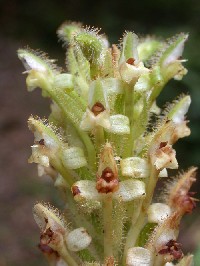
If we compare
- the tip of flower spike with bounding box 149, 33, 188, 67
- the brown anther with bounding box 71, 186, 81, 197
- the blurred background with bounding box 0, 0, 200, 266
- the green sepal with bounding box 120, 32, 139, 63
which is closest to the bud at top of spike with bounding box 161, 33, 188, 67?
the tip of flower spike with bounding box 149, 33, 188, 67

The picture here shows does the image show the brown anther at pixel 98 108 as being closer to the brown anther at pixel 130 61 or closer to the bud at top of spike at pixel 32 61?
the brown anther at pixel 130 61

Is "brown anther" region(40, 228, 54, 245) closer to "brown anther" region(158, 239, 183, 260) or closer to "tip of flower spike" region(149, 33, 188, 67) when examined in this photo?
"brown anther" region(158, 239, 183, 260)

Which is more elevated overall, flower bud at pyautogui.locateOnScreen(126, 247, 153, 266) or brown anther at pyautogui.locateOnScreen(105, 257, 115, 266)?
flower bud at pyautogui.locateOnScreen(126, 247, 153, 266)

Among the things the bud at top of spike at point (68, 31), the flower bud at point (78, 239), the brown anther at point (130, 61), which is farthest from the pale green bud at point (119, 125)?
the bud at top of spike at point (68, 31)

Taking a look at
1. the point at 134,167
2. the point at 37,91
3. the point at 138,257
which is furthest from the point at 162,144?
the point at 37,91

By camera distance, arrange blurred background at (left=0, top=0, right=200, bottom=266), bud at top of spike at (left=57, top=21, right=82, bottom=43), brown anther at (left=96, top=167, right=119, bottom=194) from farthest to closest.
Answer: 1. blurred background at (left=0, top=0, right=200, bottom=266)
2. bud at top of spike at (left=57, top=21, right=82, bottom=43)
3. brown anther at (left=96, top=167, right=119, bottom=194)

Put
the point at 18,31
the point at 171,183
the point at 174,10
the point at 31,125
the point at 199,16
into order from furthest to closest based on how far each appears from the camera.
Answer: the point at 18,31 < the point at 174,10 < the point at 199,16 < the point at 171,183 < the point at 31,125

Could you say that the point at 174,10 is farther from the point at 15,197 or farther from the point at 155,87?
the point at 155,87

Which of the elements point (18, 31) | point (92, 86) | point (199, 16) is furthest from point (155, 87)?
point (18, 31)
